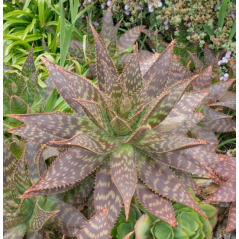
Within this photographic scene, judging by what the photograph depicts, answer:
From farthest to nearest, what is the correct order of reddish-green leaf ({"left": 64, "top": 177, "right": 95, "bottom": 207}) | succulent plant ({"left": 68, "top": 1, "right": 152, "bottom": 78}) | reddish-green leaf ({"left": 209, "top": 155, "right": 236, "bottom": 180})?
succulent plant ({"left": 68, "top": 1, "right": 152, "bottom": 78}) < reddish-green leaf ({"left": 209, "top": 155, "right": 236, "bottom": 180}) < reddish-green leaf ({"left": 64, "top": 177, "right": 95, "bottom": 207})

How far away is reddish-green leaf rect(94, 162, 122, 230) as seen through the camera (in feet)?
2.91

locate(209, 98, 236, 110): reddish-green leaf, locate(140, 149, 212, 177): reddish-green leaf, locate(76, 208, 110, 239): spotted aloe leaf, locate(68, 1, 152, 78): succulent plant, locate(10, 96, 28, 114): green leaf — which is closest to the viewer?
locate(76, 208, 110, 239): spotted aloe leaf

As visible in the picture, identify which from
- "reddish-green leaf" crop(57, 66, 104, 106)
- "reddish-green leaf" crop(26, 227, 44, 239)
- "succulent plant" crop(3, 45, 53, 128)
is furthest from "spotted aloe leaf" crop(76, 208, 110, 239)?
"succulent plant" crop(3, 45, 53, 128)

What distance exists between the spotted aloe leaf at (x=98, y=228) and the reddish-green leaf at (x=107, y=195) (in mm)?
169

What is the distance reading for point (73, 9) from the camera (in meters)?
1.41

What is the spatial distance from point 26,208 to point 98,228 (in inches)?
14.8

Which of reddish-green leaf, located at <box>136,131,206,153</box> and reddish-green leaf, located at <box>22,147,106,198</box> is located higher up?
reddish-green leaf, located at <box>136,131,206,153</box>

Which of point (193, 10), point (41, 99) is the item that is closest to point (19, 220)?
point (41, 99)

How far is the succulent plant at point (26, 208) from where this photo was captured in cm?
89

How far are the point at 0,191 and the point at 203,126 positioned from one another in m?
1.18

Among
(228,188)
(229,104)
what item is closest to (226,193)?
(228,188)

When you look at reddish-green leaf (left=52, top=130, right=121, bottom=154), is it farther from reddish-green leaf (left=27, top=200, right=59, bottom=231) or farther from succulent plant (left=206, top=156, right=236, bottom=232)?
A: succulent plant (left=206, top=156, right=236, bottom=232)

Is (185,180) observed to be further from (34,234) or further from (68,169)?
(34,234)

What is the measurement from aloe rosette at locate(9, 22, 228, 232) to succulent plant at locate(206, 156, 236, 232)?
20cm
